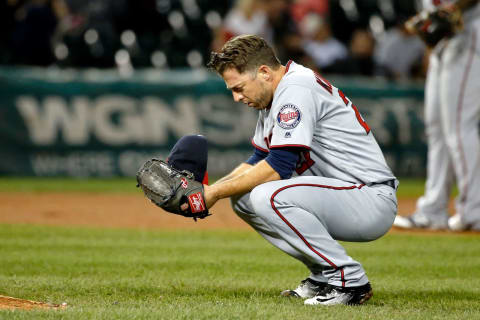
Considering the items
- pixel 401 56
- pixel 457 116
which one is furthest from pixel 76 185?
pixel 401 56

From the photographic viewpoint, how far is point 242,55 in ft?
13.4

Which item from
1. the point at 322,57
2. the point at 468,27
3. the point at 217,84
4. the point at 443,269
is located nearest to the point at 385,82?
the point at 322,57

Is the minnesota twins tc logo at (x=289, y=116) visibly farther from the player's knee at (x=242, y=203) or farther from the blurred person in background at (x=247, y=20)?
the blurred person in background at (x=247, y=20)

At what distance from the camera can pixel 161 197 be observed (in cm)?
403

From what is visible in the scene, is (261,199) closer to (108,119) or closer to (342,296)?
(342,296)

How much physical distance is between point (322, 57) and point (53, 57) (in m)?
4.47

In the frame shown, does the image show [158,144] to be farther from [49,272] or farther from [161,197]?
[161,197]

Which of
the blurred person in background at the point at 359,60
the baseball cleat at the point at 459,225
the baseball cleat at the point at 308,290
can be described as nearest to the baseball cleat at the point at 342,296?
the baseball cleat at the point at 308,290

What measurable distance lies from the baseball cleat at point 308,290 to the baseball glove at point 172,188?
0.76m

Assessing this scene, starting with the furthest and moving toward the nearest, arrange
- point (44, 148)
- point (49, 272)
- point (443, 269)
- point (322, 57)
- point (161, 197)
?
point (322, 57)
point (44, 148)
point (443, 269)
point (49, 272)
point (161, 197)

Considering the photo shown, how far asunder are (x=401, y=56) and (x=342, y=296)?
409 inches

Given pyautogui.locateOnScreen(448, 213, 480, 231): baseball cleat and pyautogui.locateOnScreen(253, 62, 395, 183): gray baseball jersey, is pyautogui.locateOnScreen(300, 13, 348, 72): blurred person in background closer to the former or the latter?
pyautogui.locateOnScreen(448, 213, 480, 231): baseball cleat

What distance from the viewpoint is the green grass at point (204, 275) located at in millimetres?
3883

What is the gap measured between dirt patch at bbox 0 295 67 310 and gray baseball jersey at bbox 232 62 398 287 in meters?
1.12
